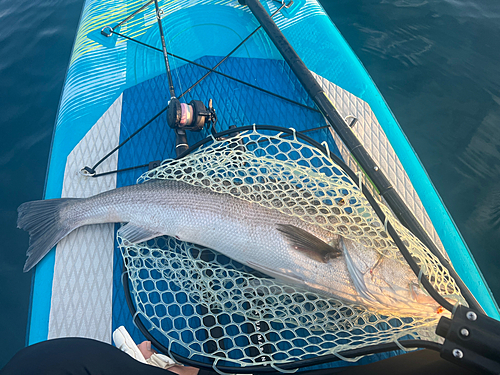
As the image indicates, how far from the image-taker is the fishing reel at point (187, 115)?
106 inches

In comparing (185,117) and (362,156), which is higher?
(185,117)

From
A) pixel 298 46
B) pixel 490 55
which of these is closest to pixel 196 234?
pixel 298 46

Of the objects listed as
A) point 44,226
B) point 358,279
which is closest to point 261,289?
point 358,279

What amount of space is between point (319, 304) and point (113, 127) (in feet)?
9.41

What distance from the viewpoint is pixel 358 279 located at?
212 centimetres

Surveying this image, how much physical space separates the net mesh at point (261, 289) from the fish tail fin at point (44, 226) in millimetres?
608

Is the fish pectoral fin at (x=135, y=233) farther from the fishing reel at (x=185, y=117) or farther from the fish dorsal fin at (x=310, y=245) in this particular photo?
the fish dorsal fin at (x=310, y=245)

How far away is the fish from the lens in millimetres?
2074

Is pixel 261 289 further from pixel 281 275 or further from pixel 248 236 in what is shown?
pixel 248 236

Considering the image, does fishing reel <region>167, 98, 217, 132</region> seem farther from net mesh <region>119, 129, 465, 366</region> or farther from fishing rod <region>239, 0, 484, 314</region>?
fishing rod <region>239, 0, 484, 314</region>

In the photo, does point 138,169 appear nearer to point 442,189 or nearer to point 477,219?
point 442,189

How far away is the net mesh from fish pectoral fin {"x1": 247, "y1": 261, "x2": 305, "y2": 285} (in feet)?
0.18

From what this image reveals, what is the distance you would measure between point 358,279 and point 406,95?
3.66 metres

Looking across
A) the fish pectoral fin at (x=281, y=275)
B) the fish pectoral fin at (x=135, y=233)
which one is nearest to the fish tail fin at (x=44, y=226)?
the fish pectoral fin at (x=135, y=233)
